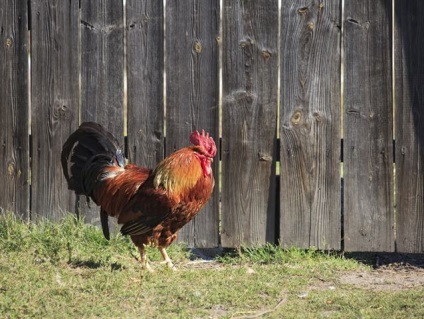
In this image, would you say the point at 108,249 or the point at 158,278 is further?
the point at 108,249

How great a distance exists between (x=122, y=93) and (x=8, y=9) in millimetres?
1250

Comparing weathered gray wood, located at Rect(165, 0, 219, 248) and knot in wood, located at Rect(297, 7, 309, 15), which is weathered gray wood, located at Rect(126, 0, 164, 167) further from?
knot in wood, located at Rect(297, 7, 309, 15)

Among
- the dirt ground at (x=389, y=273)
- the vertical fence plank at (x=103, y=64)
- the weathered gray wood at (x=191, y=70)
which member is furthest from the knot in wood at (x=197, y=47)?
the dirt ground at (x=389, y=273)

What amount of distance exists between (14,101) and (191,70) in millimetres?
1597

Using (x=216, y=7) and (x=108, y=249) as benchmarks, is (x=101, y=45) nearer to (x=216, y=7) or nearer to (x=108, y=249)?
(x=216, y=7)

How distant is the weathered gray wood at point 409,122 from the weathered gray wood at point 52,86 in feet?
9.00

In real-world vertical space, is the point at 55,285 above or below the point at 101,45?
below

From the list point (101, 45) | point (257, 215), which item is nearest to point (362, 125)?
point (257, 215)

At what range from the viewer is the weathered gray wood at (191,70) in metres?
6.82

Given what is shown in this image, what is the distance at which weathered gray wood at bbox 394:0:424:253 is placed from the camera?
6.62m

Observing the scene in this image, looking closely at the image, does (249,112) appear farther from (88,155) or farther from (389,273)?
(389,273)

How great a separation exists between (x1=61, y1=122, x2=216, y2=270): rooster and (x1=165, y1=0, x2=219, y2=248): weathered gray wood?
39 cm

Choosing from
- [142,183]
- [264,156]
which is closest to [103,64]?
[142,183]

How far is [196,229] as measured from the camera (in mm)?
7090
